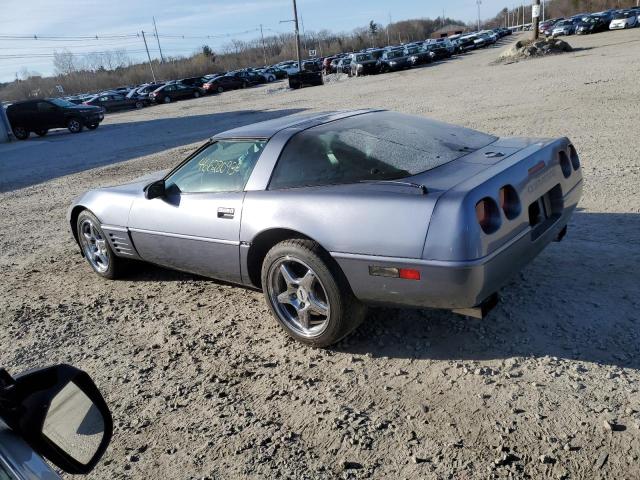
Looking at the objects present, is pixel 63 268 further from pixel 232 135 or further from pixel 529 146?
pixel 529 146

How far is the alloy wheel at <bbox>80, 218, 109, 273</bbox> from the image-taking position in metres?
5.07

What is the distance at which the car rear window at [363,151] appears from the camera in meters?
3.34

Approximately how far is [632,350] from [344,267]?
169 centimetres

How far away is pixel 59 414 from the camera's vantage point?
1.44m

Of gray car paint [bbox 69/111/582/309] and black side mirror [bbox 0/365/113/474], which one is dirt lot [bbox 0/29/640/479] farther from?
black side mirror [bbox 0/365/113/474]

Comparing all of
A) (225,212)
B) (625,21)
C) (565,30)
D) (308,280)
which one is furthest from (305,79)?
(308,280)

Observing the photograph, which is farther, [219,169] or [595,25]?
[595,25]

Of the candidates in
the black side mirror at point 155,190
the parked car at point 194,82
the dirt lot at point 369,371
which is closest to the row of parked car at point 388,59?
the parked car at point 194,82

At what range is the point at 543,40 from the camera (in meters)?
29.6

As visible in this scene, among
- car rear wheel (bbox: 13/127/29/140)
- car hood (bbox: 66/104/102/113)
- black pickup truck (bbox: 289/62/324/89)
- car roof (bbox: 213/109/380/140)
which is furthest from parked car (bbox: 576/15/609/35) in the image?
car roof (bbox: 213/109/380/140)

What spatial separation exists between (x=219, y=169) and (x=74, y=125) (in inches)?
926

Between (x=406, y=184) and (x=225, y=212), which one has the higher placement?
(x=406, y=184)

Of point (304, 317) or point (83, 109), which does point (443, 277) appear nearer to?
point (304, 317)

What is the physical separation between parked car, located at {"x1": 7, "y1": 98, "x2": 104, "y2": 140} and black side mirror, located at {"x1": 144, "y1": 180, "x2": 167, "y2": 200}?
22894mm
